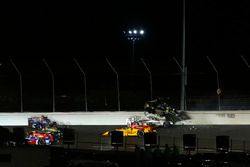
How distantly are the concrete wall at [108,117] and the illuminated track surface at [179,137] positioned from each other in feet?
2.23

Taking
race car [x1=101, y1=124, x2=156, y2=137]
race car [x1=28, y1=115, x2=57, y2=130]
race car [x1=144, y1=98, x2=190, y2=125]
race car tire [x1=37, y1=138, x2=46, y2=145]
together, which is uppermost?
race car [x1=144, y1=98, x2=190, y2=125]

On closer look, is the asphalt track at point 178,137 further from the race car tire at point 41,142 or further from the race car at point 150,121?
the race car tire at point 41,142

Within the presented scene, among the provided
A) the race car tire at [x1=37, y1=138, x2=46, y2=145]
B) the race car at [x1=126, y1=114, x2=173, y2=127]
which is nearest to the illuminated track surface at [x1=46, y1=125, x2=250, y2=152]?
the race car at [x1=126, y1=114, x2=173, y2=127]

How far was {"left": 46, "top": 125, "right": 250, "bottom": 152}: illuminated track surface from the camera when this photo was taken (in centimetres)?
2300

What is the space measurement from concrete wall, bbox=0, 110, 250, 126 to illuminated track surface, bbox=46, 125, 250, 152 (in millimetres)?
679

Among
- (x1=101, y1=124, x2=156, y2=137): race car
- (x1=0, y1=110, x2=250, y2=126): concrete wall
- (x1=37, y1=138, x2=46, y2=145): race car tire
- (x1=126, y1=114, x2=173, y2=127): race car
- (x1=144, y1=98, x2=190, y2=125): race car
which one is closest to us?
(x1=37, y1=138, x2=46, y2=145): race car tire

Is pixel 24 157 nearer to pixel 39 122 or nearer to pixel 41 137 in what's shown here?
pixel 41 137

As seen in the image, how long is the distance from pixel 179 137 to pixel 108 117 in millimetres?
6596

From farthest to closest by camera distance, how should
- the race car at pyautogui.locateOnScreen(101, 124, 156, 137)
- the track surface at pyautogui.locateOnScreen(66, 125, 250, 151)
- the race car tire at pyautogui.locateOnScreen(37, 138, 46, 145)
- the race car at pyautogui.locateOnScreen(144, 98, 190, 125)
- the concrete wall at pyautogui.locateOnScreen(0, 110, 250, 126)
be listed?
the concrete wall at pyautogui.locateOnScreen(0, 110, 250, 126) < the race car at pyautogui.locateOnScreen(144, 98, 190, 125) < the race car at pyautogui.locateOnScreen(101, 124, 156, 137) < the race car tire at pyautogui.locateOnScreen(37, 138, 46, 145) < the track surface at pyautogui.locateOnScreen(66, 125, 250, 151)

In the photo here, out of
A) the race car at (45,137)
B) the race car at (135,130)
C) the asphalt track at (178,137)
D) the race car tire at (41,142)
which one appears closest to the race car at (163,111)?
the asphalt track at (178,137)

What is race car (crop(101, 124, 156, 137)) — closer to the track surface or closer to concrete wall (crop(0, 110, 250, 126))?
the track surface

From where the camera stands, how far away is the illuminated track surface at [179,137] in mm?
23005

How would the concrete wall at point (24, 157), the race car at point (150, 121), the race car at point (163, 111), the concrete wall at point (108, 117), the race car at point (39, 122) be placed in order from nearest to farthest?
1. the concrete wall at point (24, 157)
2. the race car at point (150, 121)
3. the race car at point (39, 122)
4. the race car at point (163, 111)
5. the concrete wall at point (108, 117)

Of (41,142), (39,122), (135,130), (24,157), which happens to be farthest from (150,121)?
(24,157)
